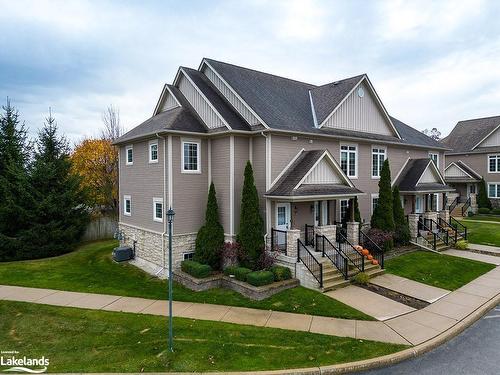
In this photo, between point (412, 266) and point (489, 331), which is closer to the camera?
point (489, 331)

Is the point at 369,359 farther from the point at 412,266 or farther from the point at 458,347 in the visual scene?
the point at 412,266

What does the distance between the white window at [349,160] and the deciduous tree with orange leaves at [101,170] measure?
63.7 ft

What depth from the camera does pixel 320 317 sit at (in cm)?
1055

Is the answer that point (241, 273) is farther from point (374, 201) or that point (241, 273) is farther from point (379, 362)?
point (374, 201)

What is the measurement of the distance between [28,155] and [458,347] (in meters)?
25.8

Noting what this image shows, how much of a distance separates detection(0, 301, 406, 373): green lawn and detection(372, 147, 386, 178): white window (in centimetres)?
1374

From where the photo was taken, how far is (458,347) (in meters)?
8.77

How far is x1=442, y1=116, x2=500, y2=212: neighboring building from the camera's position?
3438 centimetres

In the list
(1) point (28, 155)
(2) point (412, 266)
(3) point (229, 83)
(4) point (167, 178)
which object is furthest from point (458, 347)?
(1) point (28, 155)

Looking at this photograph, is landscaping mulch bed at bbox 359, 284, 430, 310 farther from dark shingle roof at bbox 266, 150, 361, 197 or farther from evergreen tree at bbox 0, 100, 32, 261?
evergreen tree at bbox 0, 100, 32, 261

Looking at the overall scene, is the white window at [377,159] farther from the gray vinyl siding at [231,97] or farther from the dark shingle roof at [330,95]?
the gray vinyl siding at [231,97]

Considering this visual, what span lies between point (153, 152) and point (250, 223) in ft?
20.6

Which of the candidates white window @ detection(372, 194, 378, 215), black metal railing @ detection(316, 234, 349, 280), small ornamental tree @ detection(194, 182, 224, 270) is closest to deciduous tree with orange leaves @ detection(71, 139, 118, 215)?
small ornamental tree @ detection(194, 182, 224, 270)

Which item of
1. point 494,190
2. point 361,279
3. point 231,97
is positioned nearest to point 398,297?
point 361,279
